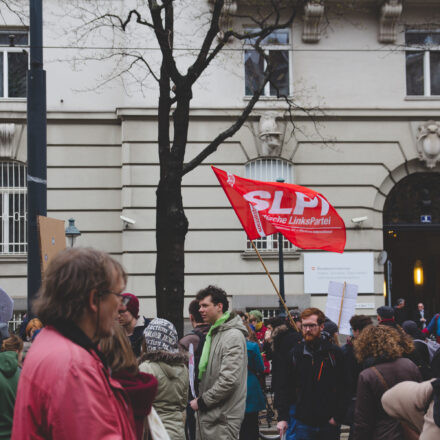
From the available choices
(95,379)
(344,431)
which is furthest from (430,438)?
(344,431)

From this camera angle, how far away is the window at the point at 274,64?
61.9 feet

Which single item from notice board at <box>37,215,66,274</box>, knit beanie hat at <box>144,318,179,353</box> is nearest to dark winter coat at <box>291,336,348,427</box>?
knit beanie hat at <box>144,318,179,353</box>

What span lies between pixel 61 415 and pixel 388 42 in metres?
18.0

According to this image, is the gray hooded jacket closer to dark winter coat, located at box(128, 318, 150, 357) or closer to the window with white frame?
dark winter coat, located at box(128, 318, 150, 357)

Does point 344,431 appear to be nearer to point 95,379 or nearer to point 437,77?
point 95,379

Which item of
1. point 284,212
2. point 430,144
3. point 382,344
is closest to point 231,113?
point 430,144

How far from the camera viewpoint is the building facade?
59.4ft

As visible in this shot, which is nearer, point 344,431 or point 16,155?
point 344,431

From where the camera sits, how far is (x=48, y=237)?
681cm

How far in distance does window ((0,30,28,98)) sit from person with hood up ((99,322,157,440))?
53.3ft

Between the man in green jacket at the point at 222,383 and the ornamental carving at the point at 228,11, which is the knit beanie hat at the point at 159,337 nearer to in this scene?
the man in green jacket at the point at 222,383

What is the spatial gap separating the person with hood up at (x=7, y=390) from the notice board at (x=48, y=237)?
1805 millimetres

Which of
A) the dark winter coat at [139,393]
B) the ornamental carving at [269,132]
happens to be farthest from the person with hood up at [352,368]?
the ornamental carving at [269,132]

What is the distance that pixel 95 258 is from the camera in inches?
108
